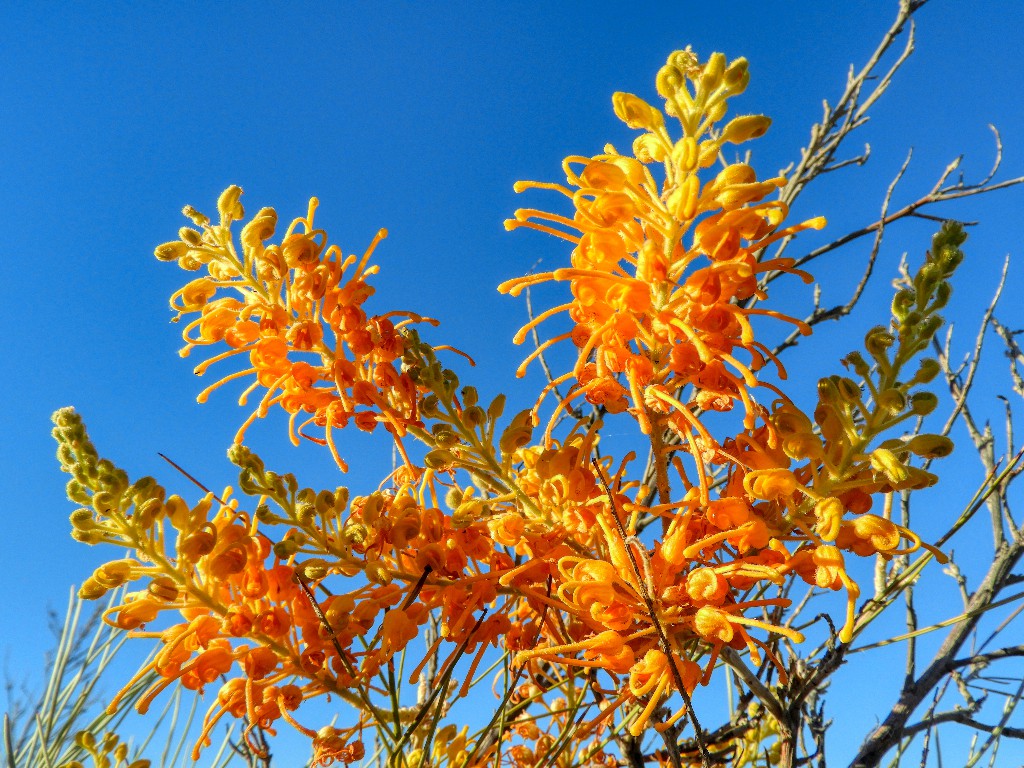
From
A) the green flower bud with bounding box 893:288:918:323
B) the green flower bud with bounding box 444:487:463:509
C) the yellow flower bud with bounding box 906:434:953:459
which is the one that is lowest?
the green flower bud with bounding box 444:487:463:509

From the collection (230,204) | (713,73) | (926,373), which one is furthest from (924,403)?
(230,204)

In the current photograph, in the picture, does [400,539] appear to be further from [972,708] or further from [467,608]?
[972,708]

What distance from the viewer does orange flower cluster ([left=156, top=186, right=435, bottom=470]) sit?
1.53 meters

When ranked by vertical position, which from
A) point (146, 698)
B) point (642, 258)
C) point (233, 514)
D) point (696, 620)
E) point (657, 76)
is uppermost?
point (657, 76)

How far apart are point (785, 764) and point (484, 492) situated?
0.83m

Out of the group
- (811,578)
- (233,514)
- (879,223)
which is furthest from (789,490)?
(879,223)

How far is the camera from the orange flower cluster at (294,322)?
1.53 m

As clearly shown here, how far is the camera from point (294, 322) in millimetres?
1556

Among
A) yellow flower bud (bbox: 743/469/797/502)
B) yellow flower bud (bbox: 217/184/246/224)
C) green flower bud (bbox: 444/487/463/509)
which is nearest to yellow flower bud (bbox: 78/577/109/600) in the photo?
green flower bud (bbox: 444/487/463/509)

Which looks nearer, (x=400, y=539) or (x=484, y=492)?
(x=400, y=539)

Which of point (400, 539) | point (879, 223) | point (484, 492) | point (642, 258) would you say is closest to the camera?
point (642, 258)

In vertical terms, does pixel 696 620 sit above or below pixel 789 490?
below

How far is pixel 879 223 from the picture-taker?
238 centimetres

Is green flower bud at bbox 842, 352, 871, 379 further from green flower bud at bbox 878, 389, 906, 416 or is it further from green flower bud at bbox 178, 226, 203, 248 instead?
green flower bud at bbox 178, 226, 203, 248
